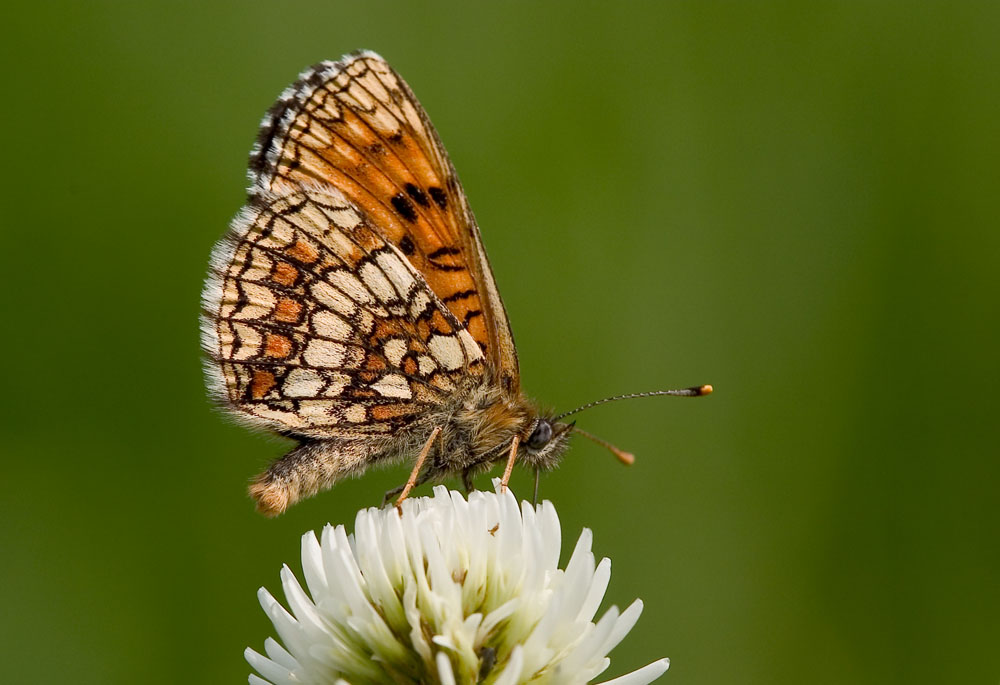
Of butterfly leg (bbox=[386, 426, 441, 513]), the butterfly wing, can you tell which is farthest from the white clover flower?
the butterfly wing


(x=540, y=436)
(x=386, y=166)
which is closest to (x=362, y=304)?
(x=386, y=166)

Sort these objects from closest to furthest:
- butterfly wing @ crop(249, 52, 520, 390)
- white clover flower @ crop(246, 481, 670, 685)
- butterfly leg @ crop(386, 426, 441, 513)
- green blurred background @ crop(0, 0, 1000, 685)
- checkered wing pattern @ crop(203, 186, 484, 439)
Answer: white clover flower @ crop(246, 481, 670, 685) < butterfly leg @ crop(386, 426, 441, 513) < checkered wing pattern @ crop(203, 186, 484, 439) < butterfly wing @ crop(249, 52, 520, 390) < green blurred background @ crop(0, 0, 1000, 685)

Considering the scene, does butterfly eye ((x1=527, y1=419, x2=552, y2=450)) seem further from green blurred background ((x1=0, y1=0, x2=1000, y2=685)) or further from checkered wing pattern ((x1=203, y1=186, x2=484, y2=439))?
green blurred background ((x1=0, y1=0, x2=1000, y2=685))

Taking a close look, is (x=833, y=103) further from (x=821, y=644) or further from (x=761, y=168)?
(x=821, y=644)

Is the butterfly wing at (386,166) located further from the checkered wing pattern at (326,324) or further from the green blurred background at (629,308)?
the green blurred background at (629,308)

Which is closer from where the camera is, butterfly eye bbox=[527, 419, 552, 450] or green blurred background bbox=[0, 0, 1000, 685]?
butterfly eye bbox=[527, 419, 552, 450]

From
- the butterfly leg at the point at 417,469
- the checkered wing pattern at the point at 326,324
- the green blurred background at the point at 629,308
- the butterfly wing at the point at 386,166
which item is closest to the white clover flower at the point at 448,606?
the butterfly leg at the point at 417,469
